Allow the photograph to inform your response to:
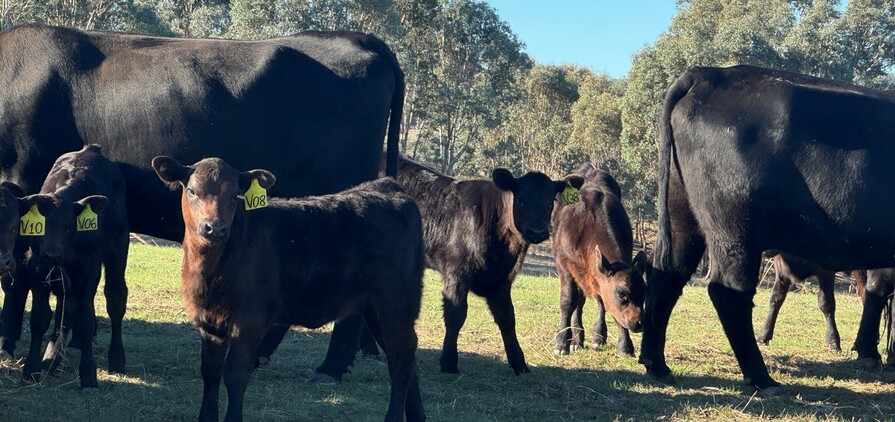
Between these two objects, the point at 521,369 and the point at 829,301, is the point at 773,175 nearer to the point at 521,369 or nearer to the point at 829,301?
the point at 521,369

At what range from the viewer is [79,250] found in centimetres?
707

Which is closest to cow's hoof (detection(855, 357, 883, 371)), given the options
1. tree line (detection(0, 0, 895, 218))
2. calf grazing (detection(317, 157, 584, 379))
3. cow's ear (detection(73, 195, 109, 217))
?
calf grazing (detection(317, 157, 584, 379))

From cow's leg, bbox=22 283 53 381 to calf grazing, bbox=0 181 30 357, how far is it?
25 cm

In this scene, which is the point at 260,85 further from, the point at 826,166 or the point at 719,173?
the point at 826,166

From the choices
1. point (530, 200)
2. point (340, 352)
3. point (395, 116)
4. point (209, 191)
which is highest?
point (395, 116)

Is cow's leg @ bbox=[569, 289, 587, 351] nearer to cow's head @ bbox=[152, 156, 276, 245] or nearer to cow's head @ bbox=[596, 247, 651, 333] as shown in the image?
cow's head @ bbox=[596, 247, 651, 333]

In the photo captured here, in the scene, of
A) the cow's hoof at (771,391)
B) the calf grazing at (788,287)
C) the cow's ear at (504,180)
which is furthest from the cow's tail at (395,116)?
the calf grazing at (788,287)

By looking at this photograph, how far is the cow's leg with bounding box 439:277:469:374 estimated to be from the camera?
8555mm

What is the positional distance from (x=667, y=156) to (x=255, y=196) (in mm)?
4041

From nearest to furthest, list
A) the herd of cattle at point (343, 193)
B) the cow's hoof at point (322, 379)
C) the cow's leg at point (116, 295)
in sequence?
the herd of cattle at point (343, 193)
the cow's leg at point (116, 295)
the cow's hoof at point (322, 379)

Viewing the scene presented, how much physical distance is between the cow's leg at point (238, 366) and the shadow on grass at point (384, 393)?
0.70 m

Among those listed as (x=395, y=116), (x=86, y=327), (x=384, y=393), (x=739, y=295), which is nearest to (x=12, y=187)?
(x=86, y=327)

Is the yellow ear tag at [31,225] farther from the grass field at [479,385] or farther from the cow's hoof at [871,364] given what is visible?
the cow's hoof at [871,364]

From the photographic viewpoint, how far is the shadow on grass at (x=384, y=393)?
6.70 m
